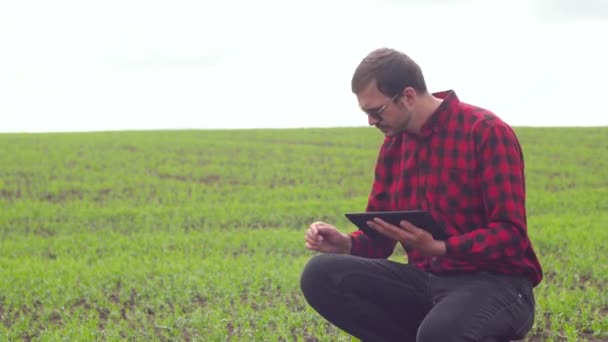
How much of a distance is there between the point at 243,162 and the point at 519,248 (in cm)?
2105

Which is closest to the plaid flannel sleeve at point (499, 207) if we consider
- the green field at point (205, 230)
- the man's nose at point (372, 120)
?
the man's nose at point (372, 120)

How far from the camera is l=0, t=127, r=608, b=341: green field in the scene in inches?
284

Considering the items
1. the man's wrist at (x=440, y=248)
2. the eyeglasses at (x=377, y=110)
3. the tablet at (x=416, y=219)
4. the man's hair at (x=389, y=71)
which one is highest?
the man's hair at (x=389, y=71)

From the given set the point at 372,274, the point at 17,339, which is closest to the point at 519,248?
the point at 372,274

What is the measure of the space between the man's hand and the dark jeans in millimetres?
262

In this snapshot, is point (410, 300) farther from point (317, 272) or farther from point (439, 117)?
point (439, 117)

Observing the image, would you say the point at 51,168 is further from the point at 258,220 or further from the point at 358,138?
the point at 358,138

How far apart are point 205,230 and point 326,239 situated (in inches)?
408

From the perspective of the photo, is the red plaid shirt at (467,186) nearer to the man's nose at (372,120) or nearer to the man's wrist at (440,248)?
the man's wrist at (440,248)

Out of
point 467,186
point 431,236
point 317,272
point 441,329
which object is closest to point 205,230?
point 317,272

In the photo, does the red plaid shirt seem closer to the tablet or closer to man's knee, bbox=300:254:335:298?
the tablet

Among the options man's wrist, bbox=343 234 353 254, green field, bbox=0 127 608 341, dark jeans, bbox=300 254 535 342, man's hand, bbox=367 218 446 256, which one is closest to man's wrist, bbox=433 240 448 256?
man's hand, bbox=367 218 446 256

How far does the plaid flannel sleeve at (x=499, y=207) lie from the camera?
366cm

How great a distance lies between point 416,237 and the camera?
12.1 ft
